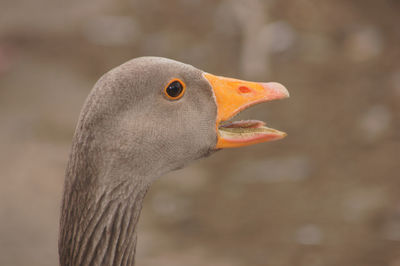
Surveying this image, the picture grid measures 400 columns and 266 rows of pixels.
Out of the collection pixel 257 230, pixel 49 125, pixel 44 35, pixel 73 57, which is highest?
pixel 44 35

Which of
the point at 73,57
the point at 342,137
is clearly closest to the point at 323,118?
the point at 342,137

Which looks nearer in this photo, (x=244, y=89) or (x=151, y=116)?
(x=151, y=116)

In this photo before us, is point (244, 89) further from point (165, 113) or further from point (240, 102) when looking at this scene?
point (165, 113)

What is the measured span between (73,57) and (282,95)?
9951 millimetres

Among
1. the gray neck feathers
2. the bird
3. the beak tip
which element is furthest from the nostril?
the gray neck feathers

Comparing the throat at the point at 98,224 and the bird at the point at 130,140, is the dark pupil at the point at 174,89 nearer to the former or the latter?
the bird at the point at 130,140

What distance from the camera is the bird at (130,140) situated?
10.4 ft

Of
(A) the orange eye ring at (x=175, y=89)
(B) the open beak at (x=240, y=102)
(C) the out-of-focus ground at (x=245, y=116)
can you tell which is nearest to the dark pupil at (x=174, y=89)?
(A) the orange eye ring at (x=175, y=89)

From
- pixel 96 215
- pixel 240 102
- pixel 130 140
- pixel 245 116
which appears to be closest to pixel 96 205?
pixel 96 215

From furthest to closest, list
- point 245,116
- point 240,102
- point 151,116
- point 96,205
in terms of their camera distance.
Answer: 1. point 245,116
2. point 240,102
3. point 151,116
4. point 96,205

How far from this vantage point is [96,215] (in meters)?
3.19

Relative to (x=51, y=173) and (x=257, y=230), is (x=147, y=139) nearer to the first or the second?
(x=257, y=230)

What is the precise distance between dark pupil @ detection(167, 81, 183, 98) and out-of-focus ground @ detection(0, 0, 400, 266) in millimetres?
3739

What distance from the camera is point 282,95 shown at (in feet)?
11.6
